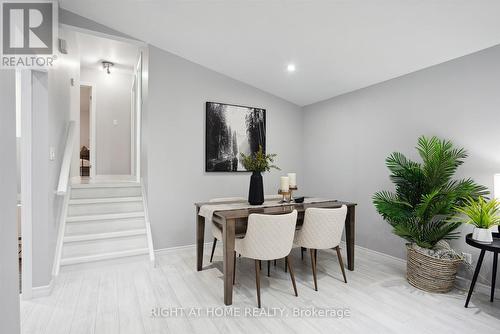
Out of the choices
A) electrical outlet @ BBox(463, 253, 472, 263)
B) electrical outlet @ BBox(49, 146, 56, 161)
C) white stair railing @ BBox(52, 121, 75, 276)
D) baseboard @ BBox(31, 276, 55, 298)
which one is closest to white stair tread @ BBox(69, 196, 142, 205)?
white stair railing @ BBox(52, 121, 75, 276)

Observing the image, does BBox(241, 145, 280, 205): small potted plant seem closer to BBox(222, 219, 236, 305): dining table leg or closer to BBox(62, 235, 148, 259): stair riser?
BBox(222, 219, 236, 305): dining table leg

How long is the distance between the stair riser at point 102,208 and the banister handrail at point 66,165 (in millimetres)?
565

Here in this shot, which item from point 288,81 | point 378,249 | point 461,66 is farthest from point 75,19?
point 378,249

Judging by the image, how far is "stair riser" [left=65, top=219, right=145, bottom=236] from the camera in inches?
127

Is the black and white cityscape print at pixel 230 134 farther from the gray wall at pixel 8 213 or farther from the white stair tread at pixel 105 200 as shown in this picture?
the gray wall at pixel 8 213

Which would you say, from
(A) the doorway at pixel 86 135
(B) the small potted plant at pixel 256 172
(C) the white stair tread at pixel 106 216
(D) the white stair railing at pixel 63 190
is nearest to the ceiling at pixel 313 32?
(B) the small potted plant at pixel 256 172

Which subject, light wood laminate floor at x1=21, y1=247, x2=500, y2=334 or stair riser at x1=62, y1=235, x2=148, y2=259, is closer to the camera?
light wood laminate floor at x1=21, y1=247, x2=500, y2=334

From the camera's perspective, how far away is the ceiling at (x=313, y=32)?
221cm

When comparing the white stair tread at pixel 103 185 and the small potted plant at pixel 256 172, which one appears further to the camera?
the white stair tread at pixel 103 185

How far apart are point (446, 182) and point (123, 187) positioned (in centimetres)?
419

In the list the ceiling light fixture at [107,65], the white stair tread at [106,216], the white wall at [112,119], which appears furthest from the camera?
the white wall at [112,119]

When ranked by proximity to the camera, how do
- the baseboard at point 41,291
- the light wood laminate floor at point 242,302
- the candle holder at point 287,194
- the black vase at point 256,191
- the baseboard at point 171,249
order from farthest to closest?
the baseboard at point 171,249 < the candle holder at point 287,194 < the black vase at point 256,191 < the baseboard at point 41,291 < the light wood laminate floor at point 242,302

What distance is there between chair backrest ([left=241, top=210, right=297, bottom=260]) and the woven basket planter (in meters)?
1.37

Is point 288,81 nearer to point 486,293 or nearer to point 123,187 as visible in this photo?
point 123,187
